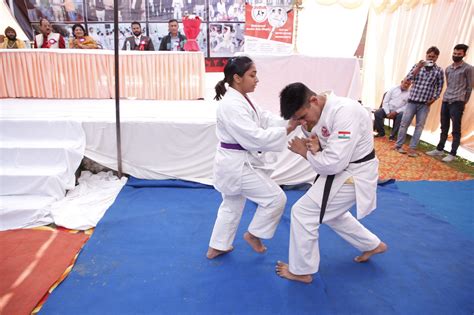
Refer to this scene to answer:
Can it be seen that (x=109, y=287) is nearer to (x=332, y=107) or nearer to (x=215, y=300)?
(x=215, y=300)

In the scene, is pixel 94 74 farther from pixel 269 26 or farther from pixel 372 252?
pixel 372 252

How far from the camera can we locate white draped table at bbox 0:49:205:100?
14.8 feet

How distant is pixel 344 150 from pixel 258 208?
67 centimetres

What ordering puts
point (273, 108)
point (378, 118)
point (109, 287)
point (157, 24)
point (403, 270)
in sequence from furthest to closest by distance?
point (157, 24)
point (378, 118)
point (273, 108)
point (403, 270)
point (109, 287)

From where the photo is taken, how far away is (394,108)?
18.1 ft

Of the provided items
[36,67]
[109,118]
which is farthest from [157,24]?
[109,118]

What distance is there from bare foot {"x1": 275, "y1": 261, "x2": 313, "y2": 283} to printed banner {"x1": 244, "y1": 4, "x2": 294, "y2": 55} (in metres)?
2.59

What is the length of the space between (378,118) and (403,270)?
13.3ft

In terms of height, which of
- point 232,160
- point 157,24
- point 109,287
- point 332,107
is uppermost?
point 157,24

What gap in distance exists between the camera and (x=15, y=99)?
4.48 meters

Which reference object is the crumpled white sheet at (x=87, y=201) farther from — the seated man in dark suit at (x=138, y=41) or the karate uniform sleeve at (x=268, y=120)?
the seated man in dark suit at (x=138, y=41)

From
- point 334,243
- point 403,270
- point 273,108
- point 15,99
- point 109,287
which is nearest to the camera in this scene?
point 109,287

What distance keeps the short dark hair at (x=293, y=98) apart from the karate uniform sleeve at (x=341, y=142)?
190mm

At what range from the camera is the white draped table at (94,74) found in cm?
450
